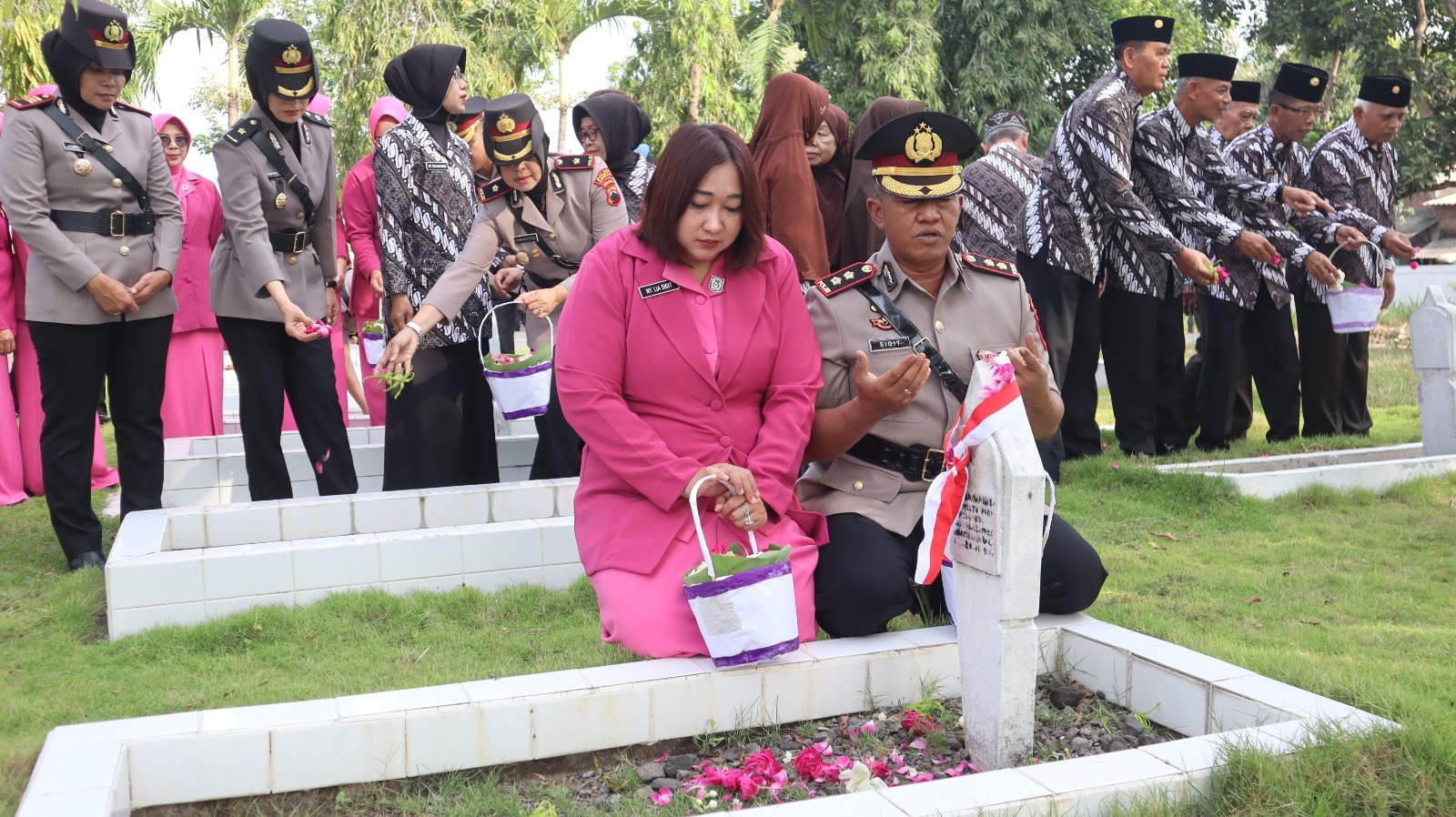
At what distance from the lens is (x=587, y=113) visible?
24.8 feet

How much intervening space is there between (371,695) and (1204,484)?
16.4ft

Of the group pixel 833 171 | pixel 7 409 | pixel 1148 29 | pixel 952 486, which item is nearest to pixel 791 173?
pixel 833 171

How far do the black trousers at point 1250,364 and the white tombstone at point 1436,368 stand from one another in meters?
1.01

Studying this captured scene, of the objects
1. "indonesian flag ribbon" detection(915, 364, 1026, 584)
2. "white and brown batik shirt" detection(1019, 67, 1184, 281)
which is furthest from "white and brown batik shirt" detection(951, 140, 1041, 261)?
"indonesian flag ribbon" detection(915, 364, 1026, 584)

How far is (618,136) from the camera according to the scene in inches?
296

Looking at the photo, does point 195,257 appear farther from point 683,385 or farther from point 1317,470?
point 1317,470

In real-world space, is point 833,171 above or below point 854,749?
above

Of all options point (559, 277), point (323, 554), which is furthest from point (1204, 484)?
point (323, 554)

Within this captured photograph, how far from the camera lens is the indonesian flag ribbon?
3164 millimetres

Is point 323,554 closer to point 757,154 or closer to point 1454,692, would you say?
point 757,154

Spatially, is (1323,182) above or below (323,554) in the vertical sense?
above

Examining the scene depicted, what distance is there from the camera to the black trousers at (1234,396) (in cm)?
895

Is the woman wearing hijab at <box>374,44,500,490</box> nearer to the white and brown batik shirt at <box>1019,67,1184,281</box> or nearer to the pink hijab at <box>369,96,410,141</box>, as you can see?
the pink hijab at <box>369,96,410,141</box>

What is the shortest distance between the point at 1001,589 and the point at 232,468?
521cm
